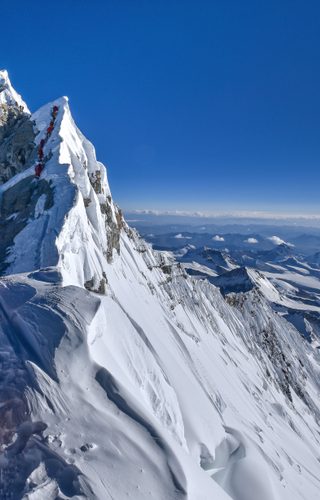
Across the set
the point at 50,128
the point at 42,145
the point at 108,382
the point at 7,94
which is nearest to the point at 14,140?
the point at 50,128

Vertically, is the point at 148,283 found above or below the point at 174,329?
above

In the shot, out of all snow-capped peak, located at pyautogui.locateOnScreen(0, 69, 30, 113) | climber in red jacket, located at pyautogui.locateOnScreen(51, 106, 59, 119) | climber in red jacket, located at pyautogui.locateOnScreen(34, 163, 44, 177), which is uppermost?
snow-capped peak, located at pyautogui.locateOnScreen(0, 69, 30, 113)

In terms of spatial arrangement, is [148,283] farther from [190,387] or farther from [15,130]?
[15,130]

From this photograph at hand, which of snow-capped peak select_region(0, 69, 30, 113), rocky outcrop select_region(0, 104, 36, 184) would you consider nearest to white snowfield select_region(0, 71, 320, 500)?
rocky outcrop select_region(0, 104, 36, 184)

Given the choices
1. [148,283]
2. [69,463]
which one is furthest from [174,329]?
[69,463]

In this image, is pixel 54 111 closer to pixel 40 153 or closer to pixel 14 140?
pixel 14 140

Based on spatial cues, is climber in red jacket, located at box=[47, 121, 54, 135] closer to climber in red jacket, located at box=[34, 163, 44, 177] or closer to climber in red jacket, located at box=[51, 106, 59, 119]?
climber in red jacket, located at box=[51, 106, 59, 119]
